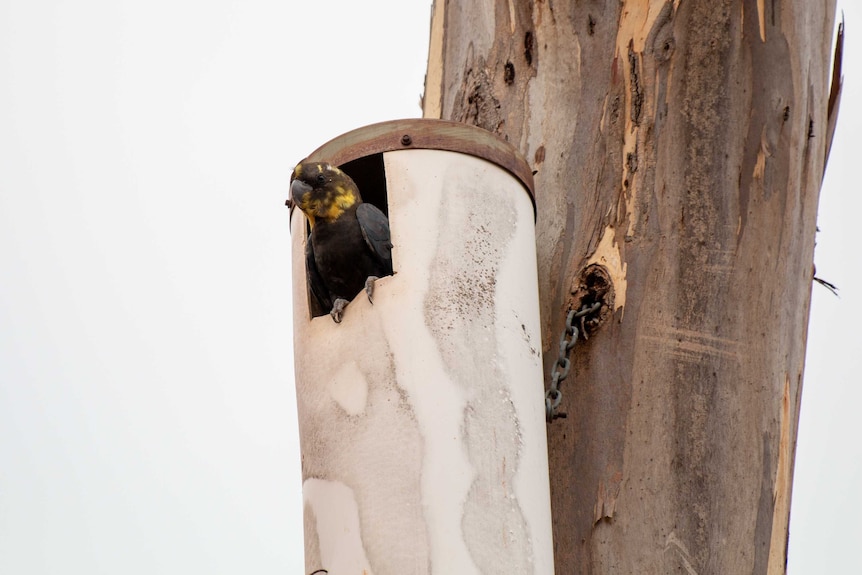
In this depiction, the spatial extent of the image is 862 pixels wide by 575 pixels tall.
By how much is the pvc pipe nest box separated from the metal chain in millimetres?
73

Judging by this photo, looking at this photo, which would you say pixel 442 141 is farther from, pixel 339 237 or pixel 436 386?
pixel 339 237

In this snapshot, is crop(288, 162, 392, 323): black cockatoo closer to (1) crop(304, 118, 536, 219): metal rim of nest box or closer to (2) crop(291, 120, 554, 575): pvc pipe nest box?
(1) crop(304, 118, 536, 219): metal rim of nest box

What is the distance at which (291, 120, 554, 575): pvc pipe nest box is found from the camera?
2.33 metres

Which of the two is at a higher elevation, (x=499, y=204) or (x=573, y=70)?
(x=573, y=70)

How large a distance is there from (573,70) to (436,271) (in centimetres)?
83

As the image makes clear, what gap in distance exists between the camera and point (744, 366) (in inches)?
105

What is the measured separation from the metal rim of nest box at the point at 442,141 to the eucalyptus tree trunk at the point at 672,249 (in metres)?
0.21

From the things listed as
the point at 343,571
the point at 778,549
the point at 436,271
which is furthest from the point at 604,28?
the point at 343,571

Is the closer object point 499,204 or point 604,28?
point 499,204

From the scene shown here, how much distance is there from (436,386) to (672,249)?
2.41 feet

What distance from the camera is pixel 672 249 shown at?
9.04 ft

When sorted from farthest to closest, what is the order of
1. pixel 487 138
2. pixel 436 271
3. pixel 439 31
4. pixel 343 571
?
1. pixel 439 31
2. pixel 487 138
3. pixel 436 271
4. pixel 343 571

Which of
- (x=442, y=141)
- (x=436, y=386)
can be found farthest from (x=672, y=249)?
(x=436, y=386)

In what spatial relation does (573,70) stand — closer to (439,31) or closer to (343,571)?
(439,31)
